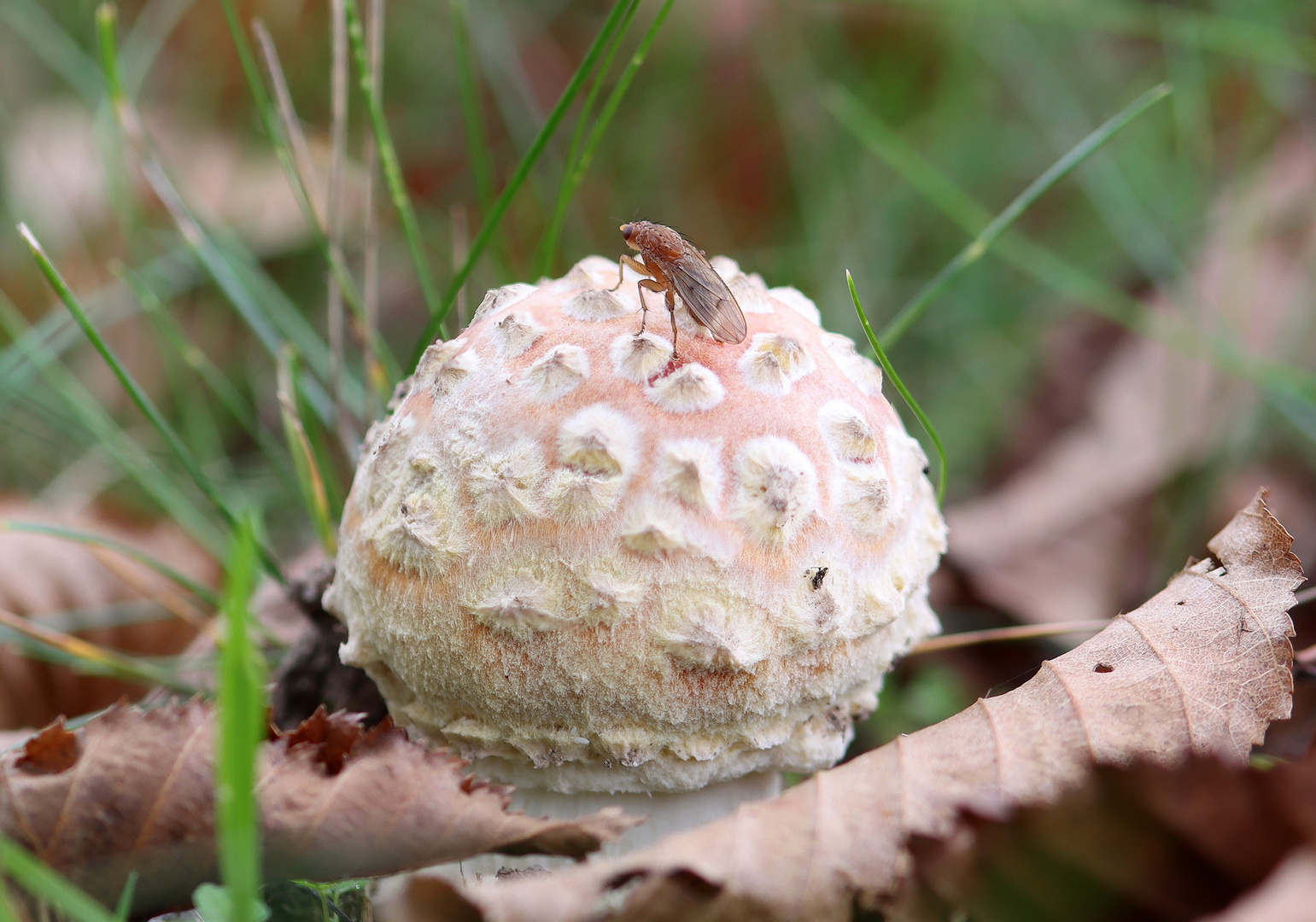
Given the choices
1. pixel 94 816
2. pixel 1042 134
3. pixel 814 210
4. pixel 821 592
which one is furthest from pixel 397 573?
pixel 1042 134

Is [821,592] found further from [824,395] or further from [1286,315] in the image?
[1286,315]

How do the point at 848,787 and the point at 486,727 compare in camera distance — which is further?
the point at 486,727

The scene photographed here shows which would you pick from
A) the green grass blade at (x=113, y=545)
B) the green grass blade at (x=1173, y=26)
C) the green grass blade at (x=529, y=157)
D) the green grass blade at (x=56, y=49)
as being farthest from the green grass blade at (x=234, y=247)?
the green grass blade at (x=1173, y=26)

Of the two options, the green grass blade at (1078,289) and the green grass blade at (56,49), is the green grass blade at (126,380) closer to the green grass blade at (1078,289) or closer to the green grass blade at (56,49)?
the green grass blade at (56,49)

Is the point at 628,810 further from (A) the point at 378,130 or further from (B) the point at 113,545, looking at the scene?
(A) the point at 378,130

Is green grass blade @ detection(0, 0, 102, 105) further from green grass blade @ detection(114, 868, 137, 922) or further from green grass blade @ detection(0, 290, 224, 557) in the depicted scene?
green grass blade @ detection(114, 868, 137, 922)
